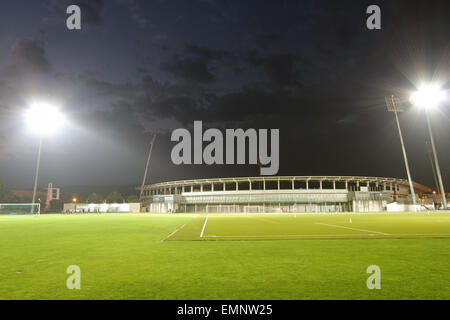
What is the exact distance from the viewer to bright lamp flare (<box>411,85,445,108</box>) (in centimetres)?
4975

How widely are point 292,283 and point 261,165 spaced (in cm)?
13202

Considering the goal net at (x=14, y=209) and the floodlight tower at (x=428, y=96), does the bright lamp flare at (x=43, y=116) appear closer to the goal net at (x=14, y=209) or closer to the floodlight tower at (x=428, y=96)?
the goal net at (x=14, y=209)

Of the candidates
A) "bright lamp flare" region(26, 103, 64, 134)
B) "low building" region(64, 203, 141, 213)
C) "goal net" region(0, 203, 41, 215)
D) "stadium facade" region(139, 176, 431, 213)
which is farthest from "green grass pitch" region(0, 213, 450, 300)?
"low building" region(64, 203, 141, 213)

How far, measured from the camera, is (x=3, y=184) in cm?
12075

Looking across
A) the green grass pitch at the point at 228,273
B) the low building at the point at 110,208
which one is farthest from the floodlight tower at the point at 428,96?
the low building at the point at 110,208

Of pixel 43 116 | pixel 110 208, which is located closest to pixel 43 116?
pixel 43 116

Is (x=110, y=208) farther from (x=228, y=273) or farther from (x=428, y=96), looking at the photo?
(x=228, y=273)

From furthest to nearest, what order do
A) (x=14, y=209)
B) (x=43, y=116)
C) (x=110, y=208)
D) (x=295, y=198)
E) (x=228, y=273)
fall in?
(x=110, y=208)
(x=295, y=198)
(x=14, y=209)
(x=43, y=116)
(x=228, y=273)

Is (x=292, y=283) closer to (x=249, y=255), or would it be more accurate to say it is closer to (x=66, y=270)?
(x=249, y=255)

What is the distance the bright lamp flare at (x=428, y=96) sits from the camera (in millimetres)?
49750

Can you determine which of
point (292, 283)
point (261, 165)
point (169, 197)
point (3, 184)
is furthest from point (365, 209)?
point (3, 184)

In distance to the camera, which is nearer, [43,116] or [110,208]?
[43,116]

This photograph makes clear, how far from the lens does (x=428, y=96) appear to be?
50.5 m
